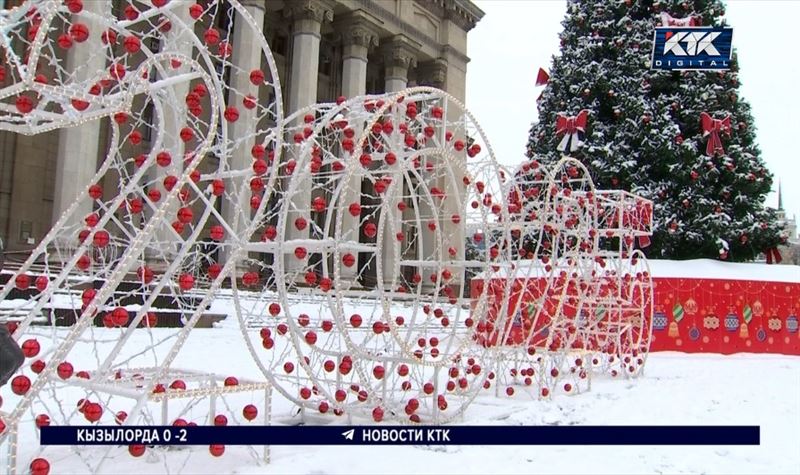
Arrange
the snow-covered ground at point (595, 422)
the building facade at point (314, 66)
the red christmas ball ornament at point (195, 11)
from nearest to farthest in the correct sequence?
the red christmas ball ornament at point (195, 11) → the snow-covered ground at point (595, 422) → the building facade at point (314, 66)

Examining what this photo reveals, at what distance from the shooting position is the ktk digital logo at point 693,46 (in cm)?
1456

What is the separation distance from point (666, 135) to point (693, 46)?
362cm

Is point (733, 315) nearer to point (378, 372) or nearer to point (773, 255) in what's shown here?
point (773, 255)

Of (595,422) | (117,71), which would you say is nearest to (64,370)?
(117,71)

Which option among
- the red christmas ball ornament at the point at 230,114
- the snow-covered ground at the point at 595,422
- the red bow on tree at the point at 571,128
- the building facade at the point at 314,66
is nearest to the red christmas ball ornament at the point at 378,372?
the snow-covered ground at the point at 595,422

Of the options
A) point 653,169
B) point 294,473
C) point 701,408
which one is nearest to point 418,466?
point 294,473

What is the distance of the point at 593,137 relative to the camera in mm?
19156

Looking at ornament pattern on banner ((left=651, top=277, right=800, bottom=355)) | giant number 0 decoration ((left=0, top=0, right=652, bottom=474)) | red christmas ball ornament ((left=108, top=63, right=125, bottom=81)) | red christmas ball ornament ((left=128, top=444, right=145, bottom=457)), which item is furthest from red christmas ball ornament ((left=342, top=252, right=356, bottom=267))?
ornament pattern on banner ((left=651, top=277, right=800, bottom=355))

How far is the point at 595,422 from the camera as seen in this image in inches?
277

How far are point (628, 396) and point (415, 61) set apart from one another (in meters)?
27.4

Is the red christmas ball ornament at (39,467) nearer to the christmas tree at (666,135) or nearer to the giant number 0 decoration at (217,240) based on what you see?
the giant number 0 decoration at (217,240)

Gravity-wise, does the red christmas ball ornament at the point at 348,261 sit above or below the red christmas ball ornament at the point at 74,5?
below

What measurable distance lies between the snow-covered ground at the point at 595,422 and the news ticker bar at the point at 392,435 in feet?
0.43

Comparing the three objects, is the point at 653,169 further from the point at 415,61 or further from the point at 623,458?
the point at 415,61
